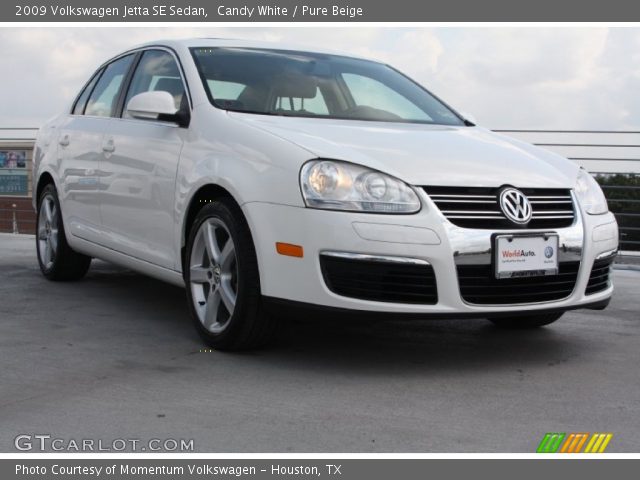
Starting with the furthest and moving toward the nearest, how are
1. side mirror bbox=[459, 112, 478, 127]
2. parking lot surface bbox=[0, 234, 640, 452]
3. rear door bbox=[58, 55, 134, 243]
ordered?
rear door bbox=[58, 55, 134, 243] < side mirror bbox=[459, 112, 478, 127] < parking lot surface bbox=[0, 234, 640, 452]

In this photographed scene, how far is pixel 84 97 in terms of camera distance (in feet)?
21.7

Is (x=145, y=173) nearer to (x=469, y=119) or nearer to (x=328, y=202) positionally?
(x=328, y=202)

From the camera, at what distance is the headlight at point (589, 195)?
4.53m

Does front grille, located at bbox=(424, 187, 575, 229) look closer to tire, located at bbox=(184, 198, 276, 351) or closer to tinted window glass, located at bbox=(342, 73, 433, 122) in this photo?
tire, located at bbox=(184, 198, 276, 351)

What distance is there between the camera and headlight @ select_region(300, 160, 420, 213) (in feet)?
13.0

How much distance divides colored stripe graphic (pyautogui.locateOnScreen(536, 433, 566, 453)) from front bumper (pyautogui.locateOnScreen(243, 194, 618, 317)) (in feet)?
2.81

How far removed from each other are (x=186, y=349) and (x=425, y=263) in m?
1.33

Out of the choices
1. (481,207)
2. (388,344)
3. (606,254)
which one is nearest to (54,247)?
(388,344)

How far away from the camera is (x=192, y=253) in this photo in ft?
15.2

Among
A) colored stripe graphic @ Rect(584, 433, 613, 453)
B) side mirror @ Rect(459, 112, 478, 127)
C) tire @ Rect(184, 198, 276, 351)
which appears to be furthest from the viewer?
side mirror @ Rect(459, 112, 478, 127)

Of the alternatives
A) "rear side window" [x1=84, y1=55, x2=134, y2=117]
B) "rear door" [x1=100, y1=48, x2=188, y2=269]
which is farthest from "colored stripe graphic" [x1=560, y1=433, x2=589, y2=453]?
"rear side window" [x1=84, y1=55, x2=134, y2=117]

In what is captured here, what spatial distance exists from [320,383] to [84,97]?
3.48 m

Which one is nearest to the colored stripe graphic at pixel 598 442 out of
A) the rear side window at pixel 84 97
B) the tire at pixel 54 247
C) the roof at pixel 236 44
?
the roof at pixel 236 44

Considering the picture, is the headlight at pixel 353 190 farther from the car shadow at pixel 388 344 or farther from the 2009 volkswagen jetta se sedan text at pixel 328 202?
the car shadow at pixel 388 344
